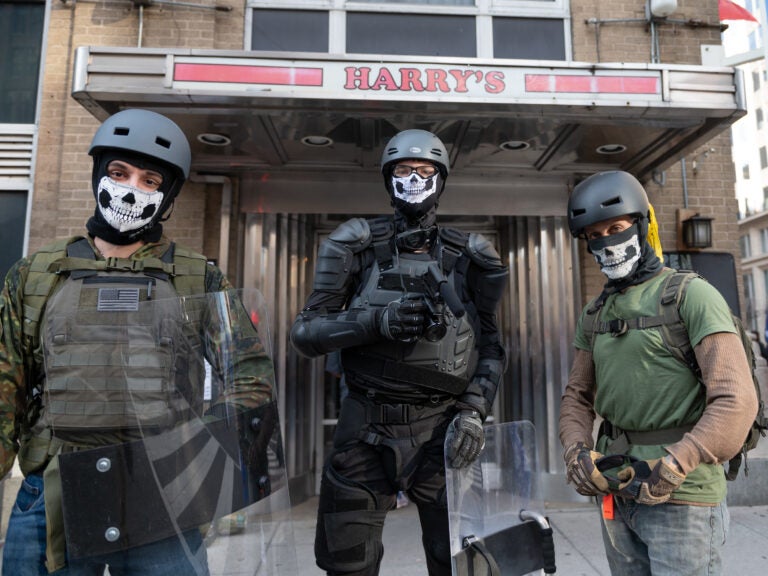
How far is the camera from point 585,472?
1940 mm

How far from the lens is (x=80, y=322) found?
1676mm

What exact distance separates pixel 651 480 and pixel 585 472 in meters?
0.24

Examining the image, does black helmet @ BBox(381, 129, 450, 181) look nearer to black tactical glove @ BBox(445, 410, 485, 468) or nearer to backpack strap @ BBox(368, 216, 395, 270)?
backpack strap @ BBox(368, 216, 395, 270)

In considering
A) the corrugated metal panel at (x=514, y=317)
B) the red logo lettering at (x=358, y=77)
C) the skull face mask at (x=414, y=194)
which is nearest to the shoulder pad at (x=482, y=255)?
the skull face mask at (x=414, y=194)

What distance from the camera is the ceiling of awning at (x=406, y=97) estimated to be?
405 cm

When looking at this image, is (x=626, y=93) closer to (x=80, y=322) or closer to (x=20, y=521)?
(x=80, y=322)

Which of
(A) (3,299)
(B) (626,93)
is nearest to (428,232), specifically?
(A) (3,299)

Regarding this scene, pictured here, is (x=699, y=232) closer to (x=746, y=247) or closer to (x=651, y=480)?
(x=651, y=480)

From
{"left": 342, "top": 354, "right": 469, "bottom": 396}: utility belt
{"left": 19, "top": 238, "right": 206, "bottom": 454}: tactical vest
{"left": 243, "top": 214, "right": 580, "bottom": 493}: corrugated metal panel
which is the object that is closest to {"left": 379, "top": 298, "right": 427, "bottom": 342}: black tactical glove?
{"left": 342, "top": 354, "right": 469, "bottom": 396}: utility belt

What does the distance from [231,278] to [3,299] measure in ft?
12.2

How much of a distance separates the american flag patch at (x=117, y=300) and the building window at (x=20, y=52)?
5.28 meters

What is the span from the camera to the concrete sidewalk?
3.93 meters

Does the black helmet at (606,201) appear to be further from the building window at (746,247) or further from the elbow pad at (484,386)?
the building window at (746,247)

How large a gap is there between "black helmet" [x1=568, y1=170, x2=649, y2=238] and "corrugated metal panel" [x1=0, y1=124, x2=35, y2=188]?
18.3 feet
